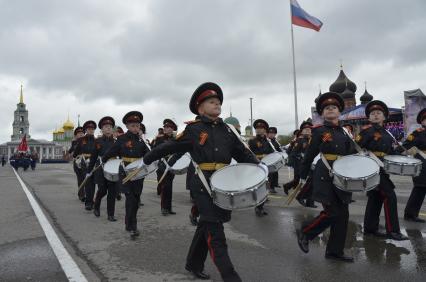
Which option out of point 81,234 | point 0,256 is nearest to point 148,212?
point 81,234

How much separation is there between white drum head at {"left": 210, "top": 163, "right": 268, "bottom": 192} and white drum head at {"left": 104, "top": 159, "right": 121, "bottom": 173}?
151 inches

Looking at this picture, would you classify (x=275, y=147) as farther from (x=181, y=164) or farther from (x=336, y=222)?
(x=336, y=222)

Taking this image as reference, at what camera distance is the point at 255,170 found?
3.91 m

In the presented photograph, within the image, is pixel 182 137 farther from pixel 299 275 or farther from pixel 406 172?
pixel 406 172

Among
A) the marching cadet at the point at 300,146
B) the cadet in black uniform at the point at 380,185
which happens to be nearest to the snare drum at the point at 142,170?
the cadet in black uniform at the point at 380,185

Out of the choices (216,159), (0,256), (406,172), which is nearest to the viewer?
(216,159)

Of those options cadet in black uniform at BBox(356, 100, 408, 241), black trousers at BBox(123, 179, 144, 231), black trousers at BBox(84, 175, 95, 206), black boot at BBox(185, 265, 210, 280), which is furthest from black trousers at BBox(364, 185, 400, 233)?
black trousers at BBox(84, 175, 95, 206)

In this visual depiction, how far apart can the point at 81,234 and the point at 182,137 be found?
3.23 metres

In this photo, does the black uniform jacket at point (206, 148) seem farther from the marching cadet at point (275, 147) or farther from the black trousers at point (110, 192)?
the marching cadet at point (275, 147)

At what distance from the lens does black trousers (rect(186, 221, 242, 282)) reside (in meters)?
3.61

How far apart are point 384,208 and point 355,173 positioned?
156 cm

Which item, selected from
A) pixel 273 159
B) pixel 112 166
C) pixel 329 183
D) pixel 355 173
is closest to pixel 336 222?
pixel 329 183

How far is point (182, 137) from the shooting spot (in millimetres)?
4164

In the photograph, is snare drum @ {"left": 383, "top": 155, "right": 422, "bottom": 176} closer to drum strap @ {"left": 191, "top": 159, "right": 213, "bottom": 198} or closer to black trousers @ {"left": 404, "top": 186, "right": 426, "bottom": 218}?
black trousers @ {"left": 404, "top": 186, "right": 426, "bottom": 218}
